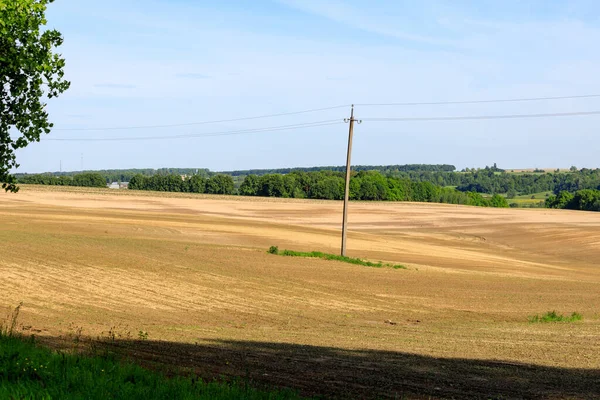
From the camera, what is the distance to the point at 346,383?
38.1 feet

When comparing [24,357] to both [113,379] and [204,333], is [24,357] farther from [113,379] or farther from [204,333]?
[204,333]

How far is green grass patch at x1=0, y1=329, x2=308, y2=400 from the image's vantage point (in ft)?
30.0

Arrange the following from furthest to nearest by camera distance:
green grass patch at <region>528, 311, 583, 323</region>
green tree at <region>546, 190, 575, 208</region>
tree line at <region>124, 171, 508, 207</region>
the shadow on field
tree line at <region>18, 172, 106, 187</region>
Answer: tree line at <region>18, 172, 106, 187</region> → green tree at <region>546, 190, 575, 208</region> → tree line at <region>124, 171, 508, 207</region> → green grass patch at <region>528, 311, 583, 323</region> → the shadow on field

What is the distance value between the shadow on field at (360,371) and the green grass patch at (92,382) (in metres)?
1.12

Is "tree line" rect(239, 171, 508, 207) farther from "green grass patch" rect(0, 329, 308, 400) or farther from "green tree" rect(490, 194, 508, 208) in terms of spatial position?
"green grass patch" rect(0, 329, 308, 400)

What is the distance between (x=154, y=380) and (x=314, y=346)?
6.06 meters

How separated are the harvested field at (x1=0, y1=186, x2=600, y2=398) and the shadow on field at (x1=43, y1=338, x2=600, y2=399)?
37 mm

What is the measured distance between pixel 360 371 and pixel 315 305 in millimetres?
13593

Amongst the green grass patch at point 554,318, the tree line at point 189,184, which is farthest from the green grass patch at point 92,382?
the tree line at point 189,184

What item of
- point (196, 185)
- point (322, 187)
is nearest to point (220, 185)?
point (196, 185)

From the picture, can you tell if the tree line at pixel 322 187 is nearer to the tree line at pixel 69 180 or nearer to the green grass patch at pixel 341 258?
the tree line at pixel 69 180

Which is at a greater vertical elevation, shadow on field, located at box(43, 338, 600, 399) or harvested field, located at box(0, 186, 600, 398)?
shadow on field, located at box(43, 338, 600, 399)

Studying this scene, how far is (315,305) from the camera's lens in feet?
86.3

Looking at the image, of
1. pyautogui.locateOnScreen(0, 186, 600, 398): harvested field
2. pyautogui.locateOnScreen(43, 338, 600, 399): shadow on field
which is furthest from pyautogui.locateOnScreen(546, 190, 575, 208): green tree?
pyautogui.locateOnScreen(43, 338, 600, 399): shadow on field
